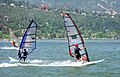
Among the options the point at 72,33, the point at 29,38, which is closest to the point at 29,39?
the point at 29,38

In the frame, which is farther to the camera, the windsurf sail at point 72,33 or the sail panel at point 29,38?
the sail panel at point 29,38

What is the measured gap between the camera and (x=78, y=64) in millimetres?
36938

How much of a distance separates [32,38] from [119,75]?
11.8 metres

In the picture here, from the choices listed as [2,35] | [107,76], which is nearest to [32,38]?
[107,76]

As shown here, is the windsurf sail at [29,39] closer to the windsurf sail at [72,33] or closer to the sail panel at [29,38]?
the sail panel at [29,38]

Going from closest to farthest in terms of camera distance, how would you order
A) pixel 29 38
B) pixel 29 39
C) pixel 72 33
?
pixel 72 33 → pixel 29 39 → pixel 29 38

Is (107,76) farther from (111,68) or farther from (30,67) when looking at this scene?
(30,67)

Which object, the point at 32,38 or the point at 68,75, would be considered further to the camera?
the point at 32,38

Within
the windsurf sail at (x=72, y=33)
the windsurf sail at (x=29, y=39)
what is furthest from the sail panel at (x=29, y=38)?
the windsurf sail at (x=72, y=33)

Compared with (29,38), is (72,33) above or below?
above

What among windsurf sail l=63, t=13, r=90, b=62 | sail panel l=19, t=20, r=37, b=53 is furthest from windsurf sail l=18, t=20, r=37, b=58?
windsurf sail l=63, t=13, r=90, b=62

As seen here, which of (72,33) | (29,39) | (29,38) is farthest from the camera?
(29,38)

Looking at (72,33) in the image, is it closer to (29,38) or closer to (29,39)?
(29,39)

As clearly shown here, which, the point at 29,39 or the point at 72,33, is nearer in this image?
the point at 72,33
